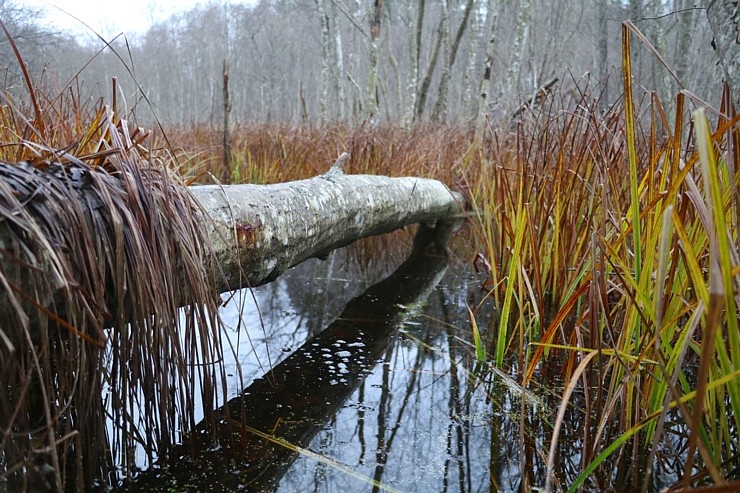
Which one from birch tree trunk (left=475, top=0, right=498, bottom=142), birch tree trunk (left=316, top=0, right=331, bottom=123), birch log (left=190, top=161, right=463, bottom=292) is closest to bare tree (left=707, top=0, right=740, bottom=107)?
birch log (left=190, top=161, right=463, bottom=292)

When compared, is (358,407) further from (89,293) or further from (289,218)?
(89,293)

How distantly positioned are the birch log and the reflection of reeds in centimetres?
16

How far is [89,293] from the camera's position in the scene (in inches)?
38.9

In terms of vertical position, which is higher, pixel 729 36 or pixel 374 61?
pixel 374 61

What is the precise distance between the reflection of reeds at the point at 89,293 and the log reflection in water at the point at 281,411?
9 centimetres

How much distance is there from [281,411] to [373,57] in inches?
322

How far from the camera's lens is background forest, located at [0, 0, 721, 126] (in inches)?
304

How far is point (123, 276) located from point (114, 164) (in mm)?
268

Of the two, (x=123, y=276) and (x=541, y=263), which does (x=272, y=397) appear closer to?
(x=123, y=276)

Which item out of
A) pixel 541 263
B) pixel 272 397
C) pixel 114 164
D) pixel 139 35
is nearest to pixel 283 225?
pixel 272 397

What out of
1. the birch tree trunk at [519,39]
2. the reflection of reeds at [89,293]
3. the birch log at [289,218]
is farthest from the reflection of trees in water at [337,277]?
the birch tree trunk at [519,39]

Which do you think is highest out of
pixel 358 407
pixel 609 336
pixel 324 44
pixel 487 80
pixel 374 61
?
pixel 324 44

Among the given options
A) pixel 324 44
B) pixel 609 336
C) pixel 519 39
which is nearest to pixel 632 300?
pixel 609 336

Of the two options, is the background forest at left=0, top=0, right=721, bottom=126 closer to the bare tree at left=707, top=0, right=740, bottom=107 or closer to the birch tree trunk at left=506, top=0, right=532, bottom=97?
the birch tree trunk at left=506, top=0, right=532, bottom=97
